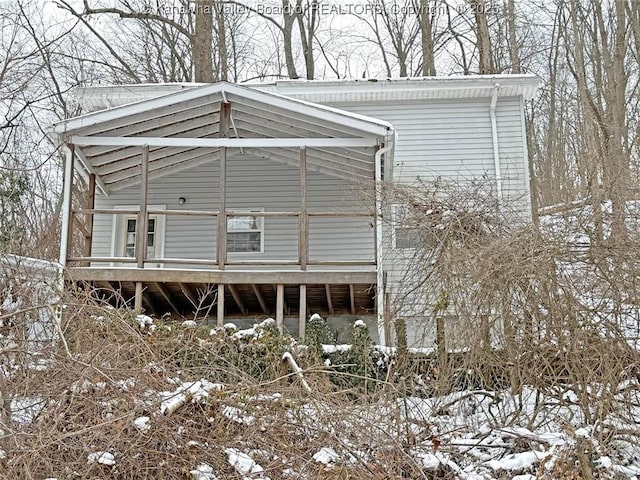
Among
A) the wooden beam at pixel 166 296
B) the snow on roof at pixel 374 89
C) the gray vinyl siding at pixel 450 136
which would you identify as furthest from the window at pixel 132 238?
the gray vinyl siding at pixel 450 136

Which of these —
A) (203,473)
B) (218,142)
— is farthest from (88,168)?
(203,473)

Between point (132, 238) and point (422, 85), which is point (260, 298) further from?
point (422, 85)

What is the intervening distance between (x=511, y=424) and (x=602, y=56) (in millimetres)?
17007

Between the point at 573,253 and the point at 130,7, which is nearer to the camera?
the point at 573,253

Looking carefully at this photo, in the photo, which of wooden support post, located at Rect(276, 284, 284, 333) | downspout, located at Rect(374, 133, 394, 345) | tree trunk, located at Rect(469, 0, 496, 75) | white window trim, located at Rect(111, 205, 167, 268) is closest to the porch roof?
downspout, located at Rect(374, 133, 394, 345)

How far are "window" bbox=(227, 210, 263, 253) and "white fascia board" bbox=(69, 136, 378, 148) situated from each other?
9.72ft

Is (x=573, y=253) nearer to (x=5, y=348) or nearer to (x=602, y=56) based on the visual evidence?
(x=5, y=348)

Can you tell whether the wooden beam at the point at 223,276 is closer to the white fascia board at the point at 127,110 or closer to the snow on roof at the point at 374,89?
the white fascia board at the point at 127,110

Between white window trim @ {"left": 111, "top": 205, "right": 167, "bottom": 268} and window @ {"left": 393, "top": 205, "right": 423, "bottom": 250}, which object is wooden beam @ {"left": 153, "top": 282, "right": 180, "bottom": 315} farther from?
window @ {"left": 393, "top": 205, "right": 423, "bottom": 250}

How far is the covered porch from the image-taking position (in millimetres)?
11102

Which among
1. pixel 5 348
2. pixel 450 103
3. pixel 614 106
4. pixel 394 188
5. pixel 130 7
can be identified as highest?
pixel 130 7

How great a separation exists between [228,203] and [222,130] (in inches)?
113

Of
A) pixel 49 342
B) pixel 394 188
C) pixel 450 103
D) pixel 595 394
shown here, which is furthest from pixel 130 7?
pixel 595 394

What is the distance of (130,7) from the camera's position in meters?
21.8
